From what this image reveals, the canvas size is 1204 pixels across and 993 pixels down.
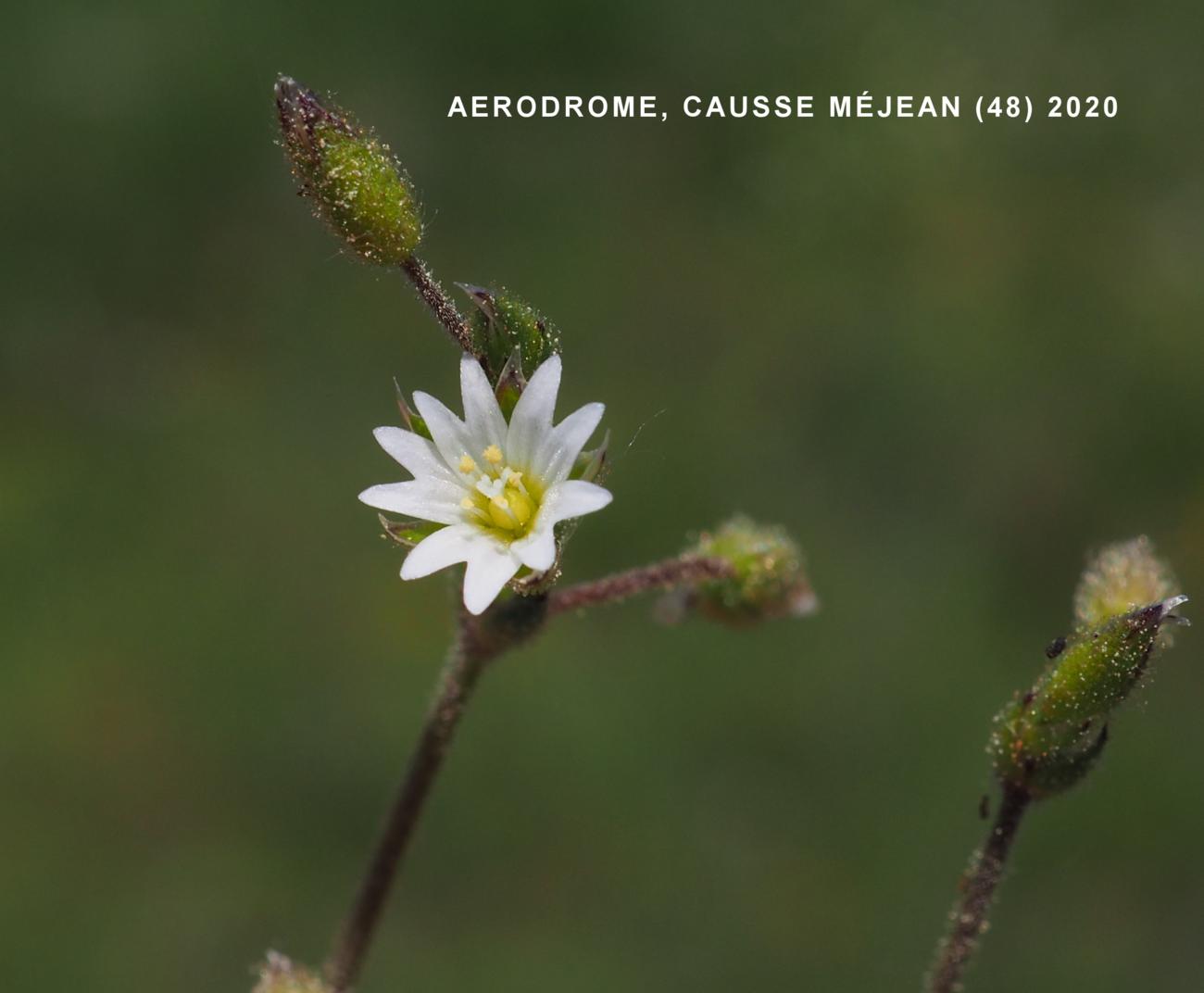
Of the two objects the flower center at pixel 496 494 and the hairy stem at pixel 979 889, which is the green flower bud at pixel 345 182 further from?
the hairy stem at pixel 979 889

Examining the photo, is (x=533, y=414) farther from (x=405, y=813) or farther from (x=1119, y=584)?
(x=1119, y=584)

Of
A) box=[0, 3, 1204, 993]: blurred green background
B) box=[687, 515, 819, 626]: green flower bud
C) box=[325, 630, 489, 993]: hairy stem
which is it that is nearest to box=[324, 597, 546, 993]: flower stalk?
box=[325, 630, 489, 993]: hairy stem

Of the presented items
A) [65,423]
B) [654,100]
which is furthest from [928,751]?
[65,423]

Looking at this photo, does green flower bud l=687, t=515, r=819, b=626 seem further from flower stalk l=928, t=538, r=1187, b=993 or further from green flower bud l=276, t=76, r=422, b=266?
green flower bud l=276, t=76, r=422, b=266

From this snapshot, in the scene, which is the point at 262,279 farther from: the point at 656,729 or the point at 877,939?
the point at 877,939

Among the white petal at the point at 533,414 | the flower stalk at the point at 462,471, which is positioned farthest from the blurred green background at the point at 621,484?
the white petal at the point at 533,414
